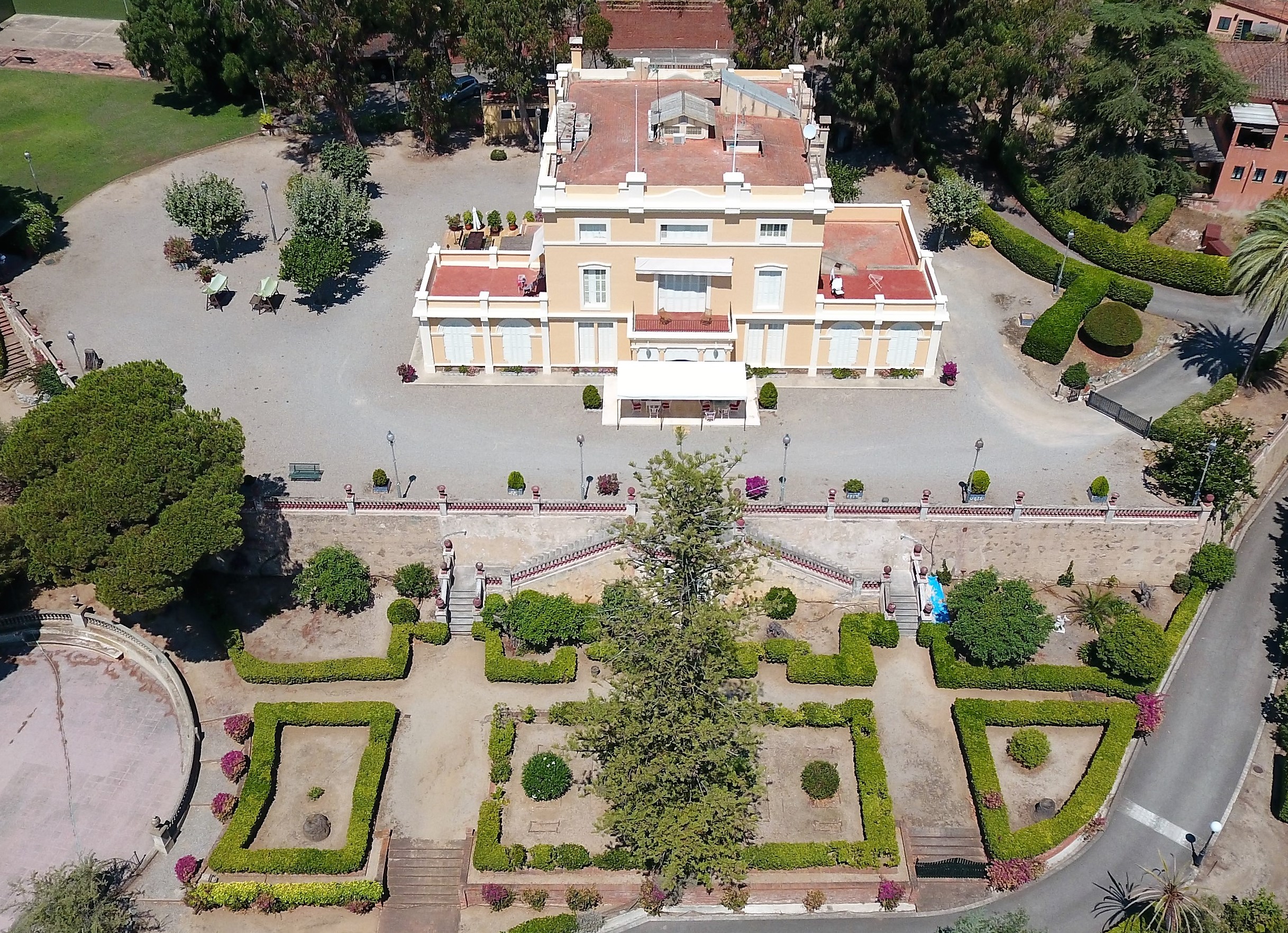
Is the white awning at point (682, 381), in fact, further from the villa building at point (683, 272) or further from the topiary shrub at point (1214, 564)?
the topiary shrub at point (1214, 564)

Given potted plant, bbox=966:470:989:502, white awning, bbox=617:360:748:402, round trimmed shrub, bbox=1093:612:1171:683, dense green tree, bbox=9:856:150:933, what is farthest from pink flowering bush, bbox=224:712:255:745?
round trimmed shrub, bbox=1093:612:1171:683

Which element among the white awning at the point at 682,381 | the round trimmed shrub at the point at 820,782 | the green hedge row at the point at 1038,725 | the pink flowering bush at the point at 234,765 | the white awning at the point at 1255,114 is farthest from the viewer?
the white awning at the point at 1255,114

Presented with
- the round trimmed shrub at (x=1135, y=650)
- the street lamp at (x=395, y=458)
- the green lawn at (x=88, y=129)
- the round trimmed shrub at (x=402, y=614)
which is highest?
the green lawn at (x=88, y=129)


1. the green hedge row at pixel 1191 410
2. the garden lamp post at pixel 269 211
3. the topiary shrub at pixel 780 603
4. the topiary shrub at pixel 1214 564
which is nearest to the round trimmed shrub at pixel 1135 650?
the topiary shrub at pixel 1214 564

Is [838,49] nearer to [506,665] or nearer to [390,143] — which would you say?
[390,143]

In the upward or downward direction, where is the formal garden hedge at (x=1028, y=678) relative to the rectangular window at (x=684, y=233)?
downward

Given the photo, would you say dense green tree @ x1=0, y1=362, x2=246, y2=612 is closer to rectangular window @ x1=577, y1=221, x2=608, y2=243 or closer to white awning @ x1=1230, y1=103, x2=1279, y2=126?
rectangular window @ x1=577, y1=221, x2=608, y2=243
